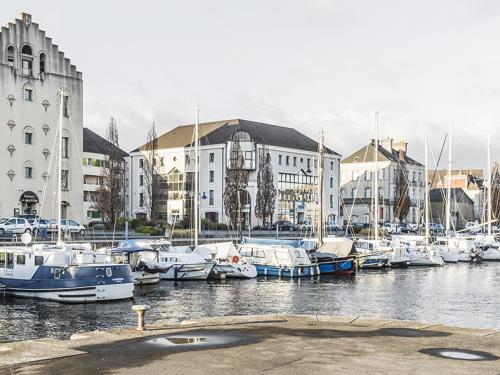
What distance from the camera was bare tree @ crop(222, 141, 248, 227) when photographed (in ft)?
310

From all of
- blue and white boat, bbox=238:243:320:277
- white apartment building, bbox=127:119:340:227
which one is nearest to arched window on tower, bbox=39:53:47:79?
blue and white boat, bbox=238:243:320:277

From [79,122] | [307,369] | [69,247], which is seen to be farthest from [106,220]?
[307,369]

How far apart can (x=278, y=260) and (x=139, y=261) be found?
1197 cm

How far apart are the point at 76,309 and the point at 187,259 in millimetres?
15549

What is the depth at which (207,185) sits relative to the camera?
10481 centimetres

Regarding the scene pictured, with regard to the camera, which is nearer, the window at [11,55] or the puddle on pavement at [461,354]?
the puddle on pavement at [461,354]

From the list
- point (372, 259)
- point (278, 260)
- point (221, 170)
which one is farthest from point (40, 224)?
point (221, 170)

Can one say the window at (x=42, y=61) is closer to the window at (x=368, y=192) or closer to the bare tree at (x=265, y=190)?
the bare tree at (x=265, y=190)

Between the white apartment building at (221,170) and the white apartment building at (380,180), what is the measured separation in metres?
16.8

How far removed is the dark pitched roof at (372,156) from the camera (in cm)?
13075

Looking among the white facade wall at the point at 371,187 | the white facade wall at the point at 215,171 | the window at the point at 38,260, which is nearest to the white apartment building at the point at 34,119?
the window at the point at 38,260

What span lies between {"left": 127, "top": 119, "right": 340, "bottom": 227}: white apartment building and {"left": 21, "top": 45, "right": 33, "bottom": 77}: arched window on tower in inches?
1402

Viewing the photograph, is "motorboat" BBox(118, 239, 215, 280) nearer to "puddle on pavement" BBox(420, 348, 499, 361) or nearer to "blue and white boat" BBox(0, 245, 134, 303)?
"blue and white boat" BBox(0, 245, 134, 303)

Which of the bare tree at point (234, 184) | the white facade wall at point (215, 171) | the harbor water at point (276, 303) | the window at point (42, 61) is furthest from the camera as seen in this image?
the white facade wall at point (215, 171)
